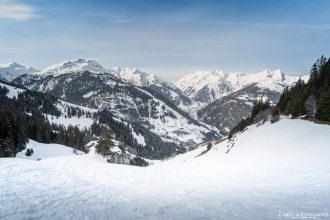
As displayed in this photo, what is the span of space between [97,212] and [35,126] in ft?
643

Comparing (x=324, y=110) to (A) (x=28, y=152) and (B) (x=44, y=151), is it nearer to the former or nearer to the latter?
(A) (x=28, y=152)

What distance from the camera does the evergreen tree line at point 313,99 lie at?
2788 inches

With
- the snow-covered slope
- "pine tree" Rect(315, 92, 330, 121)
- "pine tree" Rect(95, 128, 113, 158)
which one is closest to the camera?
"pine tree" Rect(315, 92, 330, 121)

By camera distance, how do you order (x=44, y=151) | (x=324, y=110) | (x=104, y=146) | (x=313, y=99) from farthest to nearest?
(x=44, y=151)
(x=104, y=146)
(x=313, y=99)
(x=324, y=110)

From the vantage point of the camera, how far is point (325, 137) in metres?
51.7

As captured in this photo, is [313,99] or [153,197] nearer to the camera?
[153,197]

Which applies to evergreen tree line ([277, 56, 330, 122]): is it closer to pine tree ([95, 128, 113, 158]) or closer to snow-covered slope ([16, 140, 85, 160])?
pine tree ([95, 128, 113, 158])

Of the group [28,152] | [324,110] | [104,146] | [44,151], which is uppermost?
[324,110]

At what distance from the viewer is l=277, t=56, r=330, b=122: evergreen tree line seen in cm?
7081

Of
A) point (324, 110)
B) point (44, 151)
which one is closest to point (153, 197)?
point (324, 110)

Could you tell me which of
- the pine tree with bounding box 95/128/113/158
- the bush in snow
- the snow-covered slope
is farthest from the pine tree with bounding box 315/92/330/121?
the bush in snow

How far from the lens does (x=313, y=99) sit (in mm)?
81250

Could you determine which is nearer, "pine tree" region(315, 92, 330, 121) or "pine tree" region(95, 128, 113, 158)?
"pine tree" region(315, 92, 330, 121)

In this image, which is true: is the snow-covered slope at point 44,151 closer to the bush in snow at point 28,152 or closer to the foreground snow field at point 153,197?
the bush in snow at point 28,152
